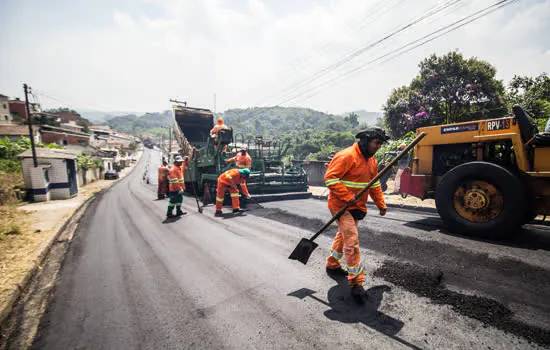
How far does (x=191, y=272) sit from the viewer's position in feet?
11.6

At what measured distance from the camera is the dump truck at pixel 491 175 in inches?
154

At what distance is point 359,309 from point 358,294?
0.15 metres

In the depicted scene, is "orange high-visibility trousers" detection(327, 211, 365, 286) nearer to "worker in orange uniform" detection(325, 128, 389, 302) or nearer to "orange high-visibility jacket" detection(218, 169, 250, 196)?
"worker in orange uniform" detection(325, 128, 389, 302)

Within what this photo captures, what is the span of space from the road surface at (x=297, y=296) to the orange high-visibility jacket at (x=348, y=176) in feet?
3.18

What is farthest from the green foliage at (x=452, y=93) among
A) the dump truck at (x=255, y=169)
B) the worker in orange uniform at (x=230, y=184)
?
the worker in orange uniform at (x=230, y=184)

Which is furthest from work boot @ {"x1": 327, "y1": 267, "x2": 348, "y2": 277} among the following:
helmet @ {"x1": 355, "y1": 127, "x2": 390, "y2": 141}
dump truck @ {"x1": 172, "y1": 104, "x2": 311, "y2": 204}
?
dump truck @ {"x1": 172, "y1": 104, "x2": 311, "y2": 204}

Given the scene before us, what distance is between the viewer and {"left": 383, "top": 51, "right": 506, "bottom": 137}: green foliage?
50.1 ft

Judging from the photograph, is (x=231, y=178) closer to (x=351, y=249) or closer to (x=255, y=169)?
(x=255, y=169)

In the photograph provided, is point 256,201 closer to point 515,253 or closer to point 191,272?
point 191,272

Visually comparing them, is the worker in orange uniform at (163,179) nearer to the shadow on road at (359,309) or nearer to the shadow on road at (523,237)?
the shadow on road at (359,309)

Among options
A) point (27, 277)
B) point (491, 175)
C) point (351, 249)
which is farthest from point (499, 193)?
point (27, 277)

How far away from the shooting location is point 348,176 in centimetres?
294

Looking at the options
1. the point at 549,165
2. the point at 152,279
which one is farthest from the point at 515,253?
the point at 152,279

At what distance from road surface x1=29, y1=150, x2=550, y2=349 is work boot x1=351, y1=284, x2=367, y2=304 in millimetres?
58
